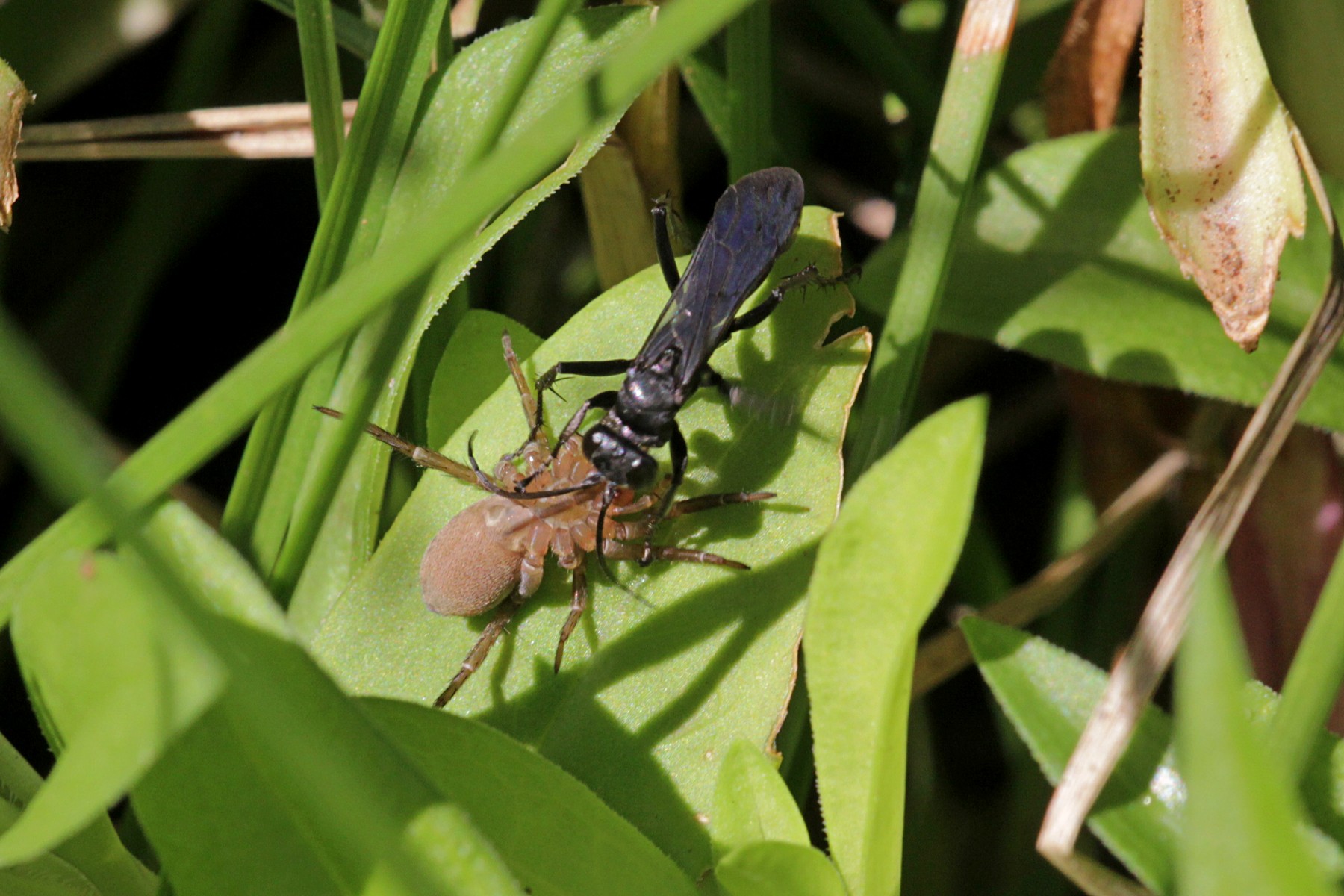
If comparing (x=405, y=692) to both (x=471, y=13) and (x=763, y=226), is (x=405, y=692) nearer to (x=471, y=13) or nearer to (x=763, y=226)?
(x=763, y=226)

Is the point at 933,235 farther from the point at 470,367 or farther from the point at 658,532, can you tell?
the point at 470,367

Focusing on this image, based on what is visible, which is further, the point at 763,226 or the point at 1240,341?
the point at 763,226

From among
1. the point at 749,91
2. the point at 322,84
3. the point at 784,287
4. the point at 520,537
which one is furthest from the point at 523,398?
the point at 749,91

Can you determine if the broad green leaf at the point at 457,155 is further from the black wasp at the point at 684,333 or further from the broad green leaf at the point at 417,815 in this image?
the broad green leaf at the point at 417,815

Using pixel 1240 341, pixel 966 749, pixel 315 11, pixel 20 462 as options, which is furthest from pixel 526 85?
pixel 966 749

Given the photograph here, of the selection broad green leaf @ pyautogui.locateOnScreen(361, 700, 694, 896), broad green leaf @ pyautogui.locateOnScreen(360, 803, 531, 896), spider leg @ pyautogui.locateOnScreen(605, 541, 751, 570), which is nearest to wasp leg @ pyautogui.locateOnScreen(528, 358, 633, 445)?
spider leg @ pyautogui.locateOnScreen(605, 541, 751, 570)

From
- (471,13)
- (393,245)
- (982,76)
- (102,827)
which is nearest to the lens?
(393,245)

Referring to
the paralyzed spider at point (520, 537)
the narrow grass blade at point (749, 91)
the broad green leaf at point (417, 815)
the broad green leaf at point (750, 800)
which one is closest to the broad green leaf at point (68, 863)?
the broad green leaf at point (417, 815)

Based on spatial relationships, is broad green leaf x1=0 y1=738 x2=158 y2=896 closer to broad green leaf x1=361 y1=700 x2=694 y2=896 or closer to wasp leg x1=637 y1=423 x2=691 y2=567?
broad green leaf x1=361 y1=700 x2=694 y2=896
